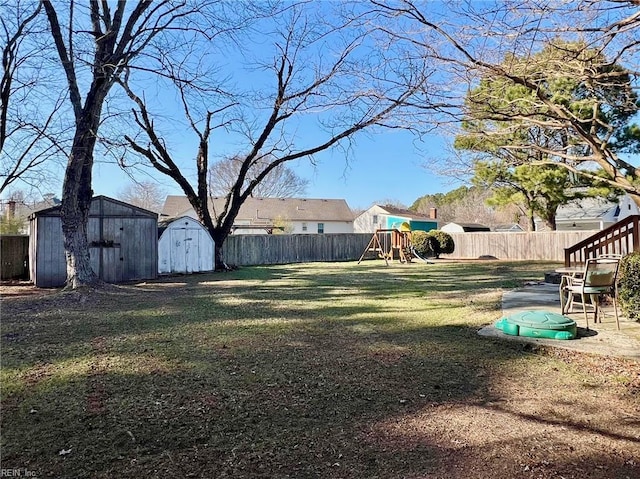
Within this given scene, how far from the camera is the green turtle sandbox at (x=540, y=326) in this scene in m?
4.44

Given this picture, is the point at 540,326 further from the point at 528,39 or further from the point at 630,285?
the point at 528,39

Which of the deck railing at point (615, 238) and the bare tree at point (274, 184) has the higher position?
the bare tree at point (274, 184)

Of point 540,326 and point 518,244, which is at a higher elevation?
point 518,244

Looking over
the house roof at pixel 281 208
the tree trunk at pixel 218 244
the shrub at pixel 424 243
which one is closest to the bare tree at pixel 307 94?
the tree trunk at pixel 218 244

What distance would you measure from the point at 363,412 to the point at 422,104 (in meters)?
4.42

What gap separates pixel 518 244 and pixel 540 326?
1835 cm

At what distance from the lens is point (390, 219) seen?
35.0 m

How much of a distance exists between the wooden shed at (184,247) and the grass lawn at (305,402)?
26.4 ft

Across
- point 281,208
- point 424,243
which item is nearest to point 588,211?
point 424,243

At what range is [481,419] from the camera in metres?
2.74

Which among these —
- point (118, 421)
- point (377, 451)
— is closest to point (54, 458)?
point (118, 421)

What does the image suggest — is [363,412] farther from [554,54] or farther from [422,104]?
[554,54]

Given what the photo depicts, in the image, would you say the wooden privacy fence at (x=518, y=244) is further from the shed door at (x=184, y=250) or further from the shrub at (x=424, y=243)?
the shed door at (x=184, y=250)

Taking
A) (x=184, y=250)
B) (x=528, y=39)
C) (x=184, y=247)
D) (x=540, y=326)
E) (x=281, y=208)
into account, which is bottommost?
(x=540, y=326)
